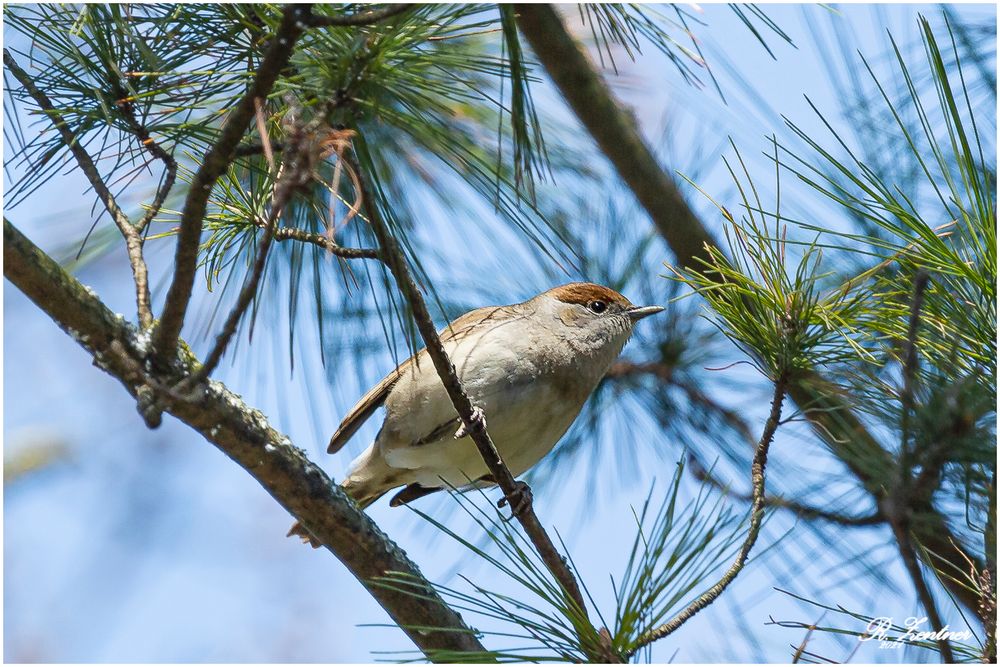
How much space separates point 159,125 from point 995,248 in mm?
2253

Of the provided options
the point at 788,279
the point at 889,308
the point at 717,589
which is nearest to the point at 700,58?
the point at 788,279

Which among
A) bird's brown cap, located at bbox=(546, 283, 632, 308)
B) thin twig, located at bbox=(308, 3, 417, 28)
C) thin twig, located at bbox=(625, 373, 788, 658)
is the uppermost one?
bird's brown cap, located at bbox=(546, 283, 632, 308)

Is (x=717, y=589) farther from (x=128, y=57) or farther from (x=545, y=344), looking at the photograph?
(x=128, y=57)

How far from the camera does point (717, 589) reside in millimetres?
2469

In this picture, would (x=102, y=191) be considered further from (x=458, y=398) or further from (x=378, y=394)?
(x=378, y=394)

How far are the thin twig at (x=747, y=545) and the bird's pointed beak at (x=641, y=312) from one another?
1594mm

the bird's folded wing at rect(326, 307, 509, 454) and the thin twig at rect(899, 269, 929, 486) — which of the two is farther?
the bird's folded wing at rect(326, 307, 509, 454)

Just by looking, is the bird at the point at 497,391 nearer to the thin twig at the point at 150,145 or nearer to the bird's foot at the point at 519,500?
the bird's foot at the point at 519,500

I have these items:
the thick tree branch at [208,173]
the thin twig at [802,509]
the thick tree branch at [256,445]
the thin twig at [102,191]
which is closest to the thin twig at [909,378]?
the thin twig at [802,509]

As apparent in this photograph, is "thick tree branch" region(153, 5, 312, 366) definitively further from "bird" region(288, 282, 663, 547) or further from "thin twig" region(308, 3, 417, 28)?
"bird" region(288, 282, 663, 547)

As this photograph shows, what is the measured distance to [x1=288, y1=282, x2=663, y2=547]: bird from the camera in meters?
3.90

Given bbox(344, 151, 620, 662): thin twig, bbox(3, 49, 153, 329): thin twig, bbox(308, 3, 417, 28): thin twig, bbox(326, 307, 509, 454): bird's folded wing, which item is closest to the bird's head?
bbox(326, 307, 509, 454): bird's folded wing

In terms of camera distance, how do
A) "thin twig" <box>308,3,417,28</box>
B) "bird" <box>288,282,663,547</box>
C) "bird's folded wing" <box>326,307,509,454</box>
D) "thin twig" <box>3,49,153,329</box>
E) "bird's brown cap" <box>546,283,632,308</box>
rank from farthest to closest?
"bird's brown cap" <box>546,283,632,308</box> → "bird's folded wing" <box>326,307,509,454</box> → "bird" <box>288,282,663,547</box> → "thin twig" <box>3,49,153,329</box> → "thin twig" <box>308,3,417,28</box>

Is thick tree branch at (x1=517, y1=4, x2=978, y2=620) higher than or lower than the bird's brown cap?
higher
